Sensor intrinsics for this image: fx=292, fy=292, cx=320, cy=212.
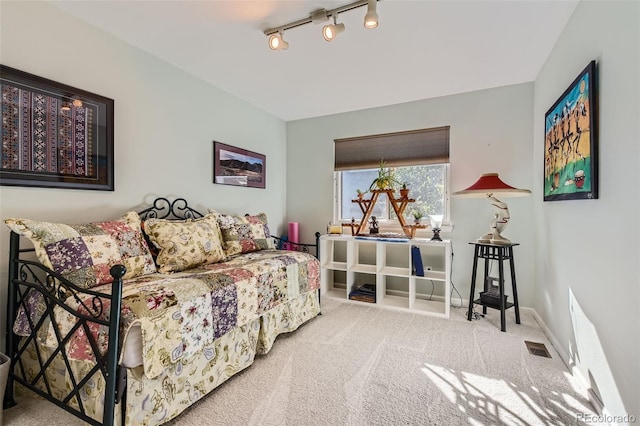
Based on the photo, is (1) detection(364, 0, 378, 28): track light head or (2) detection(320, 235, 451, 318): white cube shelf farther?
(2) detection(320, 235, 451, 318): white cube shelf

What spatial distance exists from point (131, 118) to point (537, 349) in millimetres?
3558

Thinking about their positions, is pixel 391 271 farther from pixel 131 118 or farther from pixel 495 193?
pixel 131 118

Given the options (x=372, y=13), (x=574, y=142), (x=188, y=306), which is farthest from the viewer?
(x=574, y=142)

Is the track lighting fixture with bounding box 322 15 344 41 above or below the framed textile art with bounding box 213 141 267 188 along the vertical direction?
above

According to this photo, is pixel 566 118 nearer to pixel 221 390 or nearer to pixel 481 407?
pixel 481 407

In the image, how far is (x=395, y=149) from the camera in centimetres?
346

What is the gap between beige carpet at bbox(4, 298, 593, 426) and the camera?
1496 mm

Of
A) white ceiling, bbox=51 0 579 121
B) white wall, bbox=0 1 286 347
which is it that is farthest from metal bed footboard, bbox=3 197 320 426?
white ceiling, bbox=51 0 579 121

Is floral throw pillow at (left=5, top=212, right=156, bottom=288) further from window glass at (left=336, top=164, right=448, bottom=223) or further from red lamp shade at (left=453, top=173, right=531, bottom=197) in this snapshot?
red lamp shade at (left=453, top=173, right=531, bottom=197)

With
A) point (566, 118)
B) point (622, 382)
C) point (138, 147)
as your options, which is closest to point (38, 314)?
point (138, 147)

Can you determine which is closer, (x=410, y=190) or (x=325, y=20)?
(x=325, y=20)

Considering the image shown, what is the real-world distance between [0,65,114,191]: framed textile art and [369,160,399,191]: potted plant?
2489 millimetres

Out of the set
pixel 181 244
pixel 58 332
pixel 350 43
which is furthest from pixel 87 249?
pixel 350 43

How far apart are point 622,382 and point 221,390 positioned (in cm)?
199
